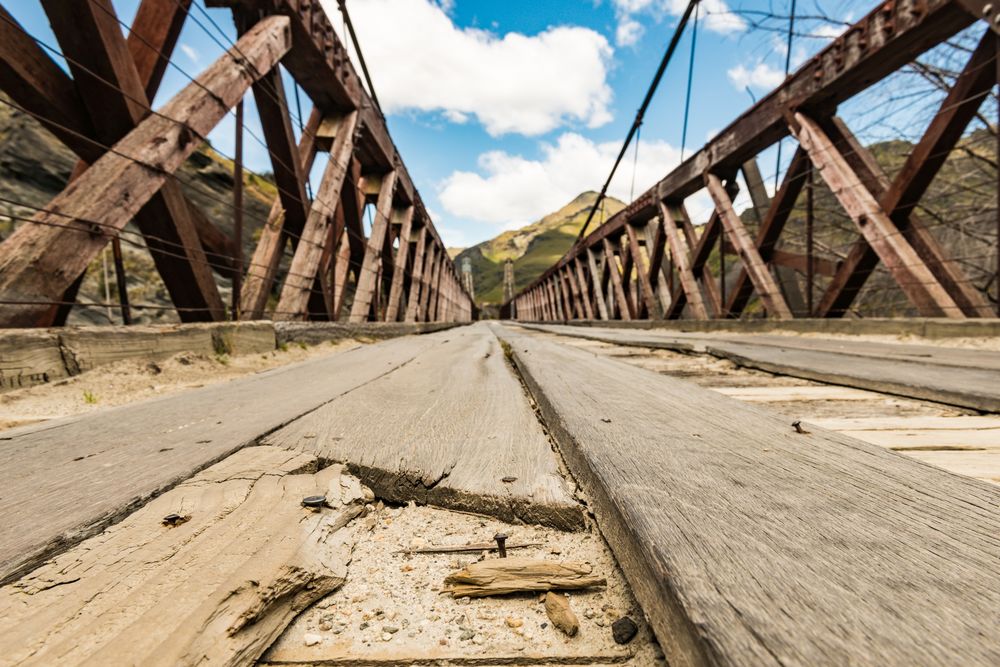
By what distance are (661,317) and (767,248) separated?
293cm

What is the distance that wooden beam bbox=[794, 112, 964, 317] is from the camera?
111 inches

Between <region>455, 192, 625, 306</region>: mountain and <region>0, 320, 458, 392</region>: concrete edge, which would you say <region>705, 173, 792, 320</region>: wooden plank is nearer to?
<region>0, 320, 458, 392</region>: concrete edge

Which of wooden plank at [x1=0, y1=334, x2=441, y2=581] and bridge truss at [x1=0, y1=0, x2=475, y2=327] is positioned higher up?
bridge truss at [x1=0, y1=0, x2=475, y2=327]

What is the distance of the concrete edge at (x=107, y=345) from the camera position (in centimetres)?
144

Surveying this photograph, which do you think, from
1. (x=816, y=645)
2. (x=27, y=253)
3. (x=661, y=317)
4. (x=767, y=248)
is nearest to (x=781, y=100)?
(x=767, y=248)

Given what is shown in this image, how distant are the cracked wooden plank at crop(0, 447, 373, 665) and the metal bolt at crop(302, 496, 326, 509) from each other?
0.04 ft

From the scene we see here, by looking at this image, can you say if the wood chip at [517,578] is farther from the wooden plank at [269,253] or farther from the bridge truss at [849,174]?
the bridge truss at [849,174]

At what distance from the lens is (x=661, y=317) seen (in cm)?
746

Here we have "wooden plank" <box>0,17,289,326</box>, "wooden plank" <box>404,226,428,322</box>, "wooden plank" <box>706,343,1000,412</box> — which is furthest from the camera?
→ "wooden plank" <box>404,226,428,322</box>

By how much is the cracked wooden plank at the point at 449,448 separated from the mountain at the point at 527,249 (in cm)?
5848

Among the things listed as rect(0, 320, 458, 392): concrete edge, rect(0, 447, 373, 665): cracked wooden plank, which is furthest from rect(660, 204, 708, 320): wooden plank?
rect(0, 447, 373, 665): cracked wooden plank

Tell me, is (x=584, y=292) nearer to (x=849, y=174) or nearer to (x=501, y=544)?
(x=849, y=174)

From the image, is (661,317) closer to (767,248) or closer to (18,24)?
(767,248)

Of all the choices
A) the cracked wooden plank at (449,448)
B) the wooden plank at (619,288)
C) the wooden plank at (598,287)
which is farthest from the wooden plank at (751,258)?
the wooden plank at (598,287)
